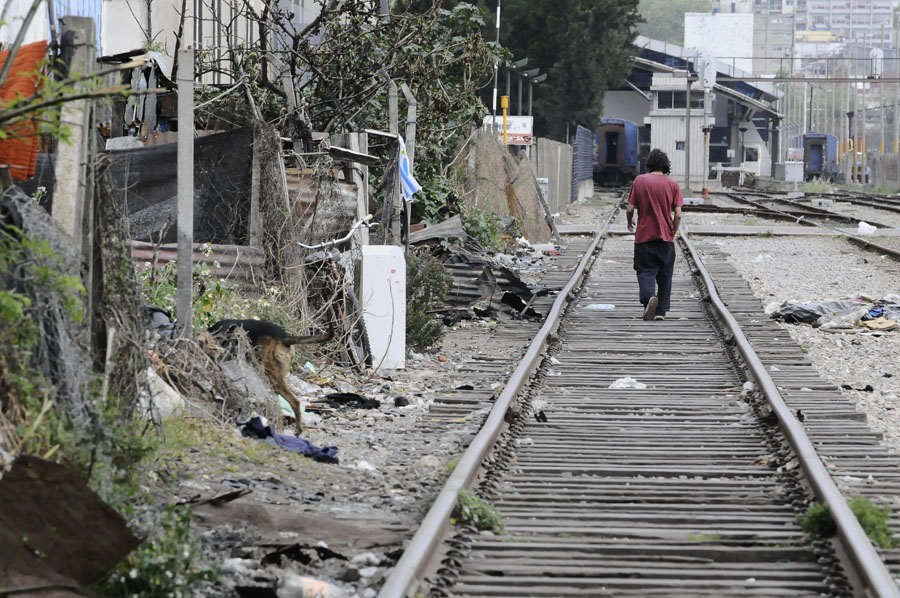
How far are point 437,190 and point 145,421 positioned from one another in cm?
1337

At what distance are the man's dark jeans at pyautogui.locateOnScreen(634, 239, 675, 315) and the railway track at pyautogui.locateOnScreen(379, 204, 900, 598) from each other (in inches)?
73.7

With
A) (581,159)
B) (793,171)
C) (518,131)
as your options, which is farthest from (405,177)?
(793,171)

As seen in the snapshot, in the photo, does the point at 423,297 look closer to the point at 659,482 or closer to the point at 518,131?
the point at 659,482

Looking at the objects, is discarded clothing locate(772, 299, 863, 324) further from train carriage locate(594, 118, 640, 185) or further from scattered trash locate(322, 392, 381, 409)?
train carriage locate(594, 118, 640, 185)

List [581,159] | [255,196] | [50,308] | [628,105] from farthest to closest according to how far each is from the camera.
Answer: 1. [628,105]
2. [581,159]
3. [255,196]
4. [50,308]

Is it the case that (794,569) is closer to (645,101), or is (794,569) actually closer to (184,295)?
(184,295)

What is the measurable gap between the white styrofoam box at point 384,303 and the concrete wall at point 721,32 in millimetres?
118337

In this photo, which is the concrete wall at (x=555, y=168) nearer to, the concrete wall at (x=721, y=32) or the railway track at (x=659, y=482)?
the railway track at (x=659, y=482)

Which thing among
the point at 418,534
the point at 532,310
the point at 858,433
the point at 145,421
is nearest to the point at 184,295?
the point at 145,421

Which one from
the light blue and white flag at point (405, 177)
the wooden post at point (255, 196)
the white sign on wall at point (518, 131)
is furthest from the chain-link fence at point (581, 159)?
the wooden post at point (255, 196)

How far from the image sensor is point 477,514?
5.52m

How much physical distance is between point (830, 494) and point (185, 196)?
4.53 metres

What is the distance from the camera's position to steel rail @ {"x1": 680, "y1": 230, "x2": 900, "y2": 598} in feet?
14.8

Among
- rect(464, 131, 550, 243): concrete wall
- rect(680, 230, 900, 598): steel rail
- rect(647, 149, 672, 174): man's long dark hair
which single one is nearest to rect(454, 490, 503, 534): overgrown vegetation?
rect(680, 230, 900, 598): steel rail
